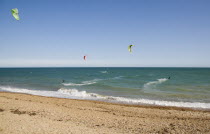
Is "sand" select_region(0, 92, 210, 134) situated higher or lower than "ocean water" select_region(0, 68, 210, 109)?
higher

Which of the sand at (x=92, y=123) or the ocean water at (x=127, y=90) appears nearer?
the sand at (x=92, y=123)

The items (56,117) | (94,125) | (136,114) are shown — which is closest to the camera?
(94,125)

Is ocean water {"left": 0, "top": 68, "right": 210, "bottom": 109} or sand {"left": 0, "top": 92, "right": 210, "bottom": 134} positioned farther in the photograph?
ocean water {"left": 0, "top": 68, "right": 210, "bottom": 109}

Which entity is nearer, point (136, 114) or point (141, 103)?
point (136, 114)

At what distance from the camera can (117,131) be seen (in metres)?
8.78

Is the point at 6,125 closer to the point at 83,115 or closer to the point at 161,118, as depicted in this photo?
the point at 83,115

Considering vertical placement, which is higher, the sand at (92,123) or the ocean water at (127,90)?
the sand at (92,123)

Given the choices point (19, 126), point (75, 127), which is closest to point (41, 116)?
point (19, 126)

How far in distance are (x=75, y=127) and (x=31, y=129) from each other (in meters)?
1.92

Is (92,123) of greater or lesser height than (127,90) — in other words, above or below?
above

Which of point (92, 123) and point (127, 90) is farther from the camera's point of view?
point (127, 90)

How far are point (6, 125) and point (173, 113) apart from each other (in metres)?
10.2

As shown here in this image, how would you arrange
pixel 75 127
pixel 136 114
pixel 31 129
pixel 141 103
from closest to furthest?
pixel 31 129 → pixel 75 127 → pixel 136 114 → pixel 141 103

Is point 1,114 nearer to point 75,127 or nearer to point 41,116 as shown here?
point 41,116
